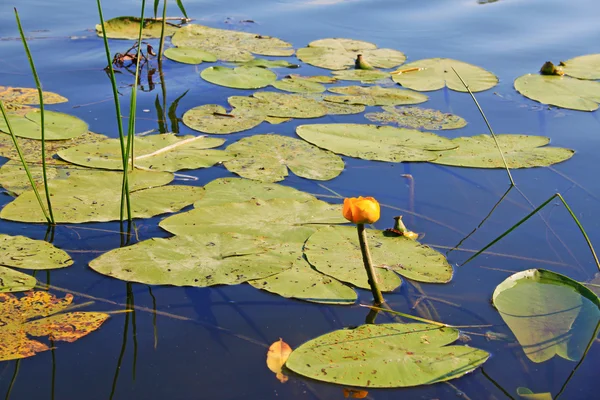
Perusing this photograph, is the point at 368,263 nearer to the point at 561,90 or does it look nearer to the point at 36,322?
the point at 36,322

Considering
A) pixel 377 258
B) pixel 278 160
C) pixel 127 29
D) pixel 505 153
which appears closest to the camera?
pixel 377 258

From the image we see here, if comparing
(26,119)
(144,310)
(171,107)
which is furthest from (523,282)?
(26,119)

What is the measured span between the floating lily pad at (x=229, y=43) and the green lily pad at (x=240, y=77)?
270 mm

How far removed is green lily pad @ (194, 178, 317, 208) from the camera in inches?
84.2

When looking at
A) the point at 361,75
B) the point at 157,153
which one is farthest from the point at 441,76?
the point at 157,153

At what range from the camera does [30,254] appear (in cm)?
179

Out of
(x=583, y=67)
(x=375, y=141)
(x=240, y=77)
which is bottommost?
(x=375, y=141)

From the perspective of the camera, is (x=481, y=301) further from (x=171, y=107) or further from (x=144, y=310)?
(x=171, y=107)

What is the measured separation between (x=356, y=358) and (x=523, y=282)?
1.94 feet

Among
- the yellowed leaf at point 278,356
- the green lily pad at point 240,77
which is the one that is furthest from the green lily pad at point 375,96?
the yellowed leaf at point 278,356

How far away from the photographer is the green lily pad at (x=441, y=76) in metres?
3.42

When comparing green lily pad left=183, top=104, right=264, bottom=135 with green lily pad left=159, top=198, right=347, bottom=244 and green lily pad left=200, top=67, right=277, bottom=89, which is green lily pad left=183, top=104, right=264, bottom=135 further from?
green lily pad left=159, top=198, right=347, bottom=244

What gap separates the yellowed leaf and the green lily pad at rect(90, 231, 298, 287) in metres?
0.25

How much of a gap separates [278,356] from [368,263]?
32cm
